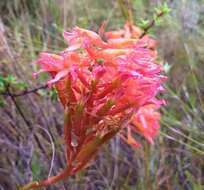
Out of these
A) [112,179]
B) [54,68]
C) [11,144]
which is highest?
[54,68]

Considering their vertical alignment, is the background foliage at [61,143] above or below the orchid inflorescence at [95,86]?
below

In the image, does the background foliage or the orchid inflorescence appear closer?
the orchid inflorescence

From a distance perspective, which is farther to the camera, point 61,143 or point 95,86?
point 61,143

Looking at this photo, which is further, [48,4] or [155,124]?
[48,4]

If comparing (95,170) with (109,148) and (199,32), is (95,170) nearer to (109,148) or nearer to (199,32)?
(109,148)

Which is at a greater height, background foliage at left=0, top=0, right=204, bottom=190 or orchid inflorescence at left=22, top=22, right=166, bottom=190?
orchid inflorescence at left=22, top=22, right=166, bottom=190

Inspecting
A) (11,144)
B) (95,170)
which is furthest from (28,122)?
(95,170)

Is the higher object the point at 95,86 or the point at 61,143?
the point at 95,86

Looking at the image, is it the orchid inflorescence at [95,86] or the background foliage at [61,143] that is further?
the background foliage at [61,143]
